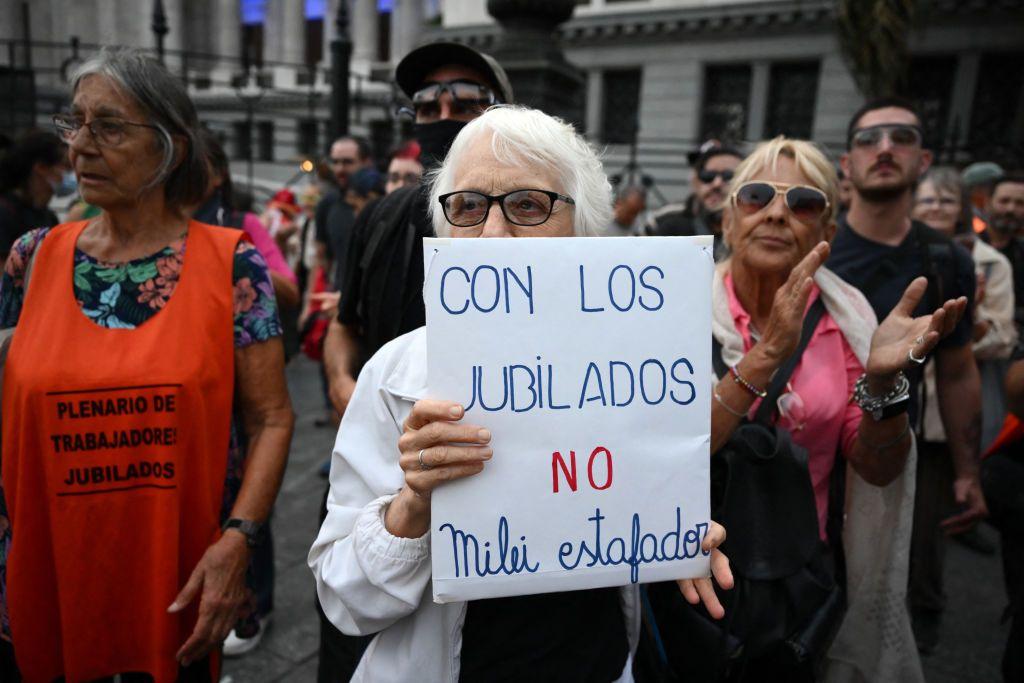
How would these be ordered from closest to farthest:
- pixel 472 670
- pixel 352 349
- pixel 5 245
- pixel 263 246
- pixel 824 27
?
1. pixel 472 670
2. pixel 352 349
3. pixel 263 246
4. pixel 5 245
5. pixel 824 27

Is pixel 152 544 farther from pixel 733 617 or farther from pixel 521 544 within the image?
pixel 733 617

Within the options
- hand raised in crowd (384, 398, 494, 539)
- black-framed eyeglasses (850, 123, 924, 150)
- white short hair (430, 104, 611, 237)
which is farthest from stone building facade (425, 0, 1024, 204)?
hand raised in crowd (384, 398, 494, 539)

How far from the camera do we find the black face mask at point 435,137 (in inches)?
89.4

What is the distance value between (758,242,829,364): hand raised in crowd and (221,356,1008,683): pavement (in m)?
2.29

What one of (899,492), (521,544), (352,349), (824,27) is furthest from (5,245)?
(824,27)

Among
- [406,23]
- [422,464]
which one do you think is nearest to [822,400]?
[422,464]

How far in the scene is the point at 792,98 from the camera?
17.1 m

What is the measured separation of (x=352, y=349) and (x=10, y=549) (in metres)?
1.13

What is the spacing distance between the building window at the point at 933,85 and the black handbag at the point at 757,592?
56.0 feet

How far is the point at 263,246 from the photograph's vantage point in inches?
124

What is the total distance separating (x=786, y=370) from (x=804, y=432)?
0.19 meters

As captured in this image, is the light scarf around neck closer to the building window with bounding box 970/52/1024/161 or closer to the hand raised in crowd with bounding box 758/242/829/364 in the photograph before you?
the hand raised in crowd with bounding box 758/242/829/364

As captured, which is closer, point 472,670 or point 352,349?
point 472,670

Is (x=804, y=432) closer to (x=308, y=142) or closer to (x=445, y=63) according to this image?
(x=445, y=63)
